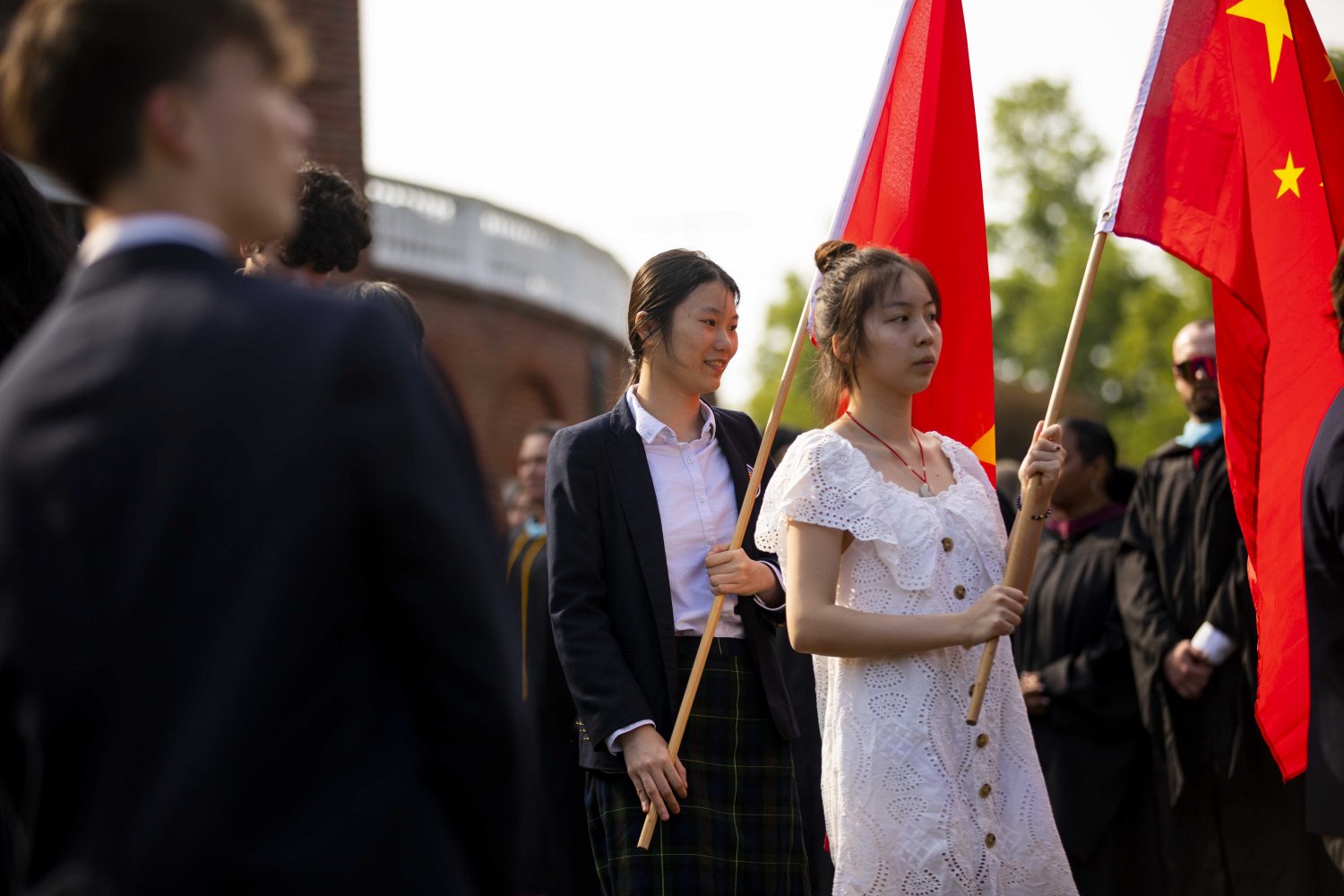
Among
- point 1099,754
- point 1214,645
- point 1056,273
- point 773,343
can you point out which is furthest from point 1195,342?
point 773,343

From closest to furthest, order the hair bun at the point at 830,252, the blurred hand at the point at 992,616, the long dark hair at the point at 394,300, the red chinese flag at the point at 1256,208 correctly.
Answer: the long dark hair at the point at 394,300 < the blurred hand at the point at 992,616 < the hair bun at the point at 830,252 < the red chinese flag at the point at 1256,208

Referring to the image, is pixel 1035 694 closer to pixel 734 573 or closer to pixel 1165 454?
pixel 1165 454

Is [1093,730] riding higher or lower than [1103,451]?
lower

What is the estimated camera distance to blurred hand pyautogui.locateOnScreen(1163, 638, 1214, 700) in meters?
6.52

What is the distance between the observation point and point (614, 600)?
457 cm

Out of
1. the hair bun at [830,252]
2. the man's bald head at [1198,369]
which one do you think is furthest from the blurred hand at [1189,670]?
the hair bun at [830,252]

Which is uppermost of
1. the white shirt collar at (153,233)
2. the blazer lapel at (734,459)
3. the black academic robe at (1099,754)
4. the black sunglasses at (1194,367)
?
the white shirt collar at (153,233)

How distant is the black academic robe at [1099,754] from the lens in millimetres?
7039

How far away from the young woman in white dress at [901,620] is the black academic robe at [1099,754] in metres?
2.94

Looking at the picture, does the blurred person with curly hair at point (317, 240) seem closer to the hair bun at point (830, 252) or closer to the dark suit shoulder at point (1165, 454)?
the hair bun at point (830, 252)

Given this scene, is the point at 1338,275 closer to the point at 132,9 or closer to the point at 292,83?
the point at 292,83

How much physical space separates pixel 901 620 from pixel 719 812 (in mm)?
871

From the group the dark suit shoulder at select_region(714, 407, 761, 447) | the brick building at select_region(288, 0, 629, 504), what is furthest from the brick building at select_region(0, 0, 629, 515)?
the dark suit shoulder at select_region(714, 407, 761, 447)

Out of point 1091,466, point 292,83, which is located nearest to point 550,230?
point 1091,466
